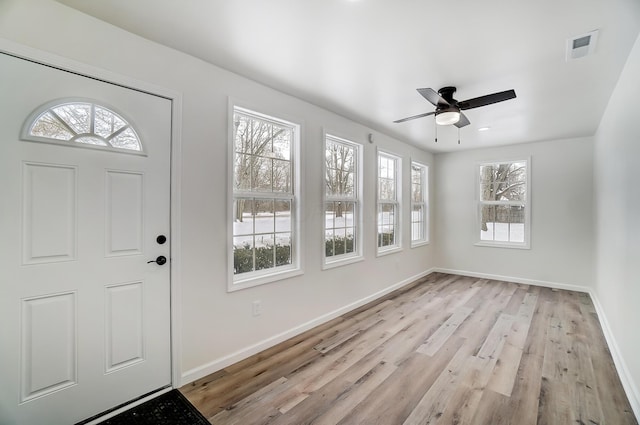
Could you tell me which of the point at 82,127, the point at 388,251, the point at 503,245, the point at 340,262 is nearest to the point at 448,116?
the point at 340,262

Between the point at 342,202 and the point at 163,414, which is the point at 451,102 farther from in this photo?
the point at 163,414

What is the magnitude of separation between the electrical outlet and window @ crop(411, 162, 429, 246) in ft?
12.0

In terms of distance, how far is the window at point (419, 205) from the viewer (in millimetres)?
5719

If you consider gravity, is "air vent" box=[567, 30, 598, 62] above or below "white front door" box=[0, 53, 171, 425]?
above

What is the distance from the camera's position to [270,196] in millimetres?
2924

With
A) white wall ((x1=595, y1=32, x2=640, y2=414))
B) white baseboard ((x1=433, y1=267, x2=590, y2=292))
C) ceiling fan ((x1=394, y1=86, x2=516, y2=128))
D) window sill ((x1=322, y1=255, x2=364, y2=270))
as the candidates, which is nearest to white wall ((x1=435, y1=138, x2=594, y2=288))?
white baseboard ((x1=433, y1=267, x2=590, y2=292))

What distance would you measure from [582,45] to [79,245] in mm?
3715

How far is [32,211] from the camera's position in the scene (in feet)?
5.47

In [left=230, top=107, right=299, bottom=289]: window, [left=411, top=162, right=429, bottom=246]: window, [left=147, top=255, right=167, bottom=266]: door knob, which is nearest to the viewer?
[left=147, top=255, right=167, bottom=266]: door knob

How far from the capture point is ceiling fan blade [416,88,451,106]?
2.41 meters

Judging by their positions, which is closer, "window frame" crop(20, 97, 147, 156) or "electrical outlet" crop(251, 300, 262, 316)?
"window frame" crop(20, 97, 147, 156)

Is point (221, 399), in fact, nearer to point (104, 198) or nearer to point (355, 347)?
point (355, 347)

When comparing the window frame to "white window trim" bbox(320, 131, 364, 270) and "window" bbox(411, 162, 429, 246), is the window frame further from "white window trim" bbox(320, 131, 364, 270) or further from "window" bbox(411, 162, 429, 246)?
"window" bbox(411, 162, 429, 246)

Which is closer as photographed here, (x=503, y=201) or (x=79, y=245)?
(x=79, y=245)
